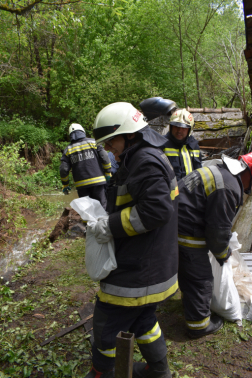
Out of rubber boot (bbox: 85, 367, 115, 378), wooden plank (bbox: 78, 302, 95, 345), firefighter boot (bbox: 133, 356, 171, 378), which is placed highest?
rubber boot (bbox: 85, 367, 115, 378)

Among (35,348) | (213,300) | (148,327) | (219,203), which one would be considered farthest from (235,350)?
(35,348)

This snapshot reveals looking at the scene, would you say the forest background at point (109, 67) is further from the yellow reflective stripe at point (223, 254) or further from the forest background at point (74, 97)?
the yellow reflective stripe at point (223, 254)

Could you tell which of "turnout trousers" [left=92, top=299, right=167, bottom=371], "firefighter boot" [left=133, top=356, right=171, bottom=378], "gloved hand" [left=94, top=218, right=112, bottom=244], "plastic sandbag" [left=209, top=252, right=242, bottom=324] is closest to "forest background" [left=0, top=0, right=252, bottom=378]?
"plastic sandbag" [left=209, top=252, right=242, bottom=324]

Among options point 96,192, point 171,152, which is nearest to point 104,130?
point 171,152

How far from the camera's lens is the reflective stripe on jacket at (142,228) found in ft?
5.41

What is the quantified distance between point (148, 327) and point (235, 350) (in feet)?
3.45

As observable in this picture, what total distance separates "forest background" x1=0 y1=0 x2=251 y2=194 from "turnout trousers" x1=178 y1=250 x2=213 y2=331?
27.4ft

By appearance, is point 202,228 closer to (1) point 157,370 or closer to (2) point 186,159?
(1) point 157,370

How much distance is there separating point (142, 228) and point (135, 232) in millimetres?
51

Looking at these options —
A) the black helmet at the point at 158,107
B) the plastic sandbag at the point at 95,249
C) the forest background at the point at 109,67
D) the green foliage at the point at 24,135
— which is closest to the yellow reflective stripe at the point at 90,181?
the black helmet at the point at 158,107

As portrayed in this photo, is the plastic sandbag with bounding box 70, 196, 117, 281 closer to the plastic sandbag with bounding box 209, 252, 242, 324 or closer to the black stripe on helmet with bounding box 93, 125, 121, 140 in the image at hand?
the black stripe on helmet with bounding box 93, 125, 121, 140

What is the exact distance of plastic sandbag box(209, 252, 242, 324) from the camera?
2.69 metres

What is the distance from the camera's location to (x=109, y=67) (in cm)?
1430

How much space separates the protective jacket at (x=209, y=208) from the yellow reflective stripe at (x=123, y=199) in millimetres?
879
